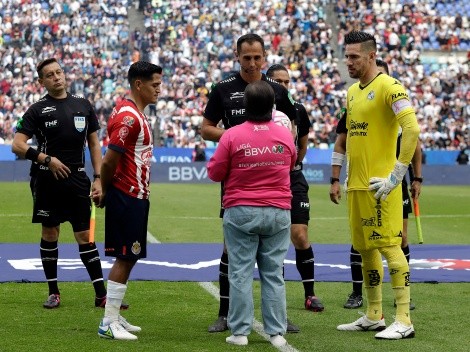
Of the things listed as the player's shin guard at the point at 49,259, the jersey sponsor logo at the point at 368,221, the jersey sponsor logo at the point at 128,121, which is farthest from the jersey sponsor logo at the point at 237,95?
the player's shin guard at the point at 49,259

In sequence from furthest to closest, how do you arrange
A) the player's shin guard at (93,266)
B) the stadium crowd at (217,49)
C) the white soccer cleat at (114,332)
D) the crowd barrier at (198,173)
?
1. the stadium crowd at (217,49)
2. the crowd barrier at (198,173)
3. the player's shin guard at (93,266)
4. the white soccer cleat at (114,332)

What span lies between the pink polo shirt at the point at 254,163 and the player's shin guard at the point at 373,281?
116cm

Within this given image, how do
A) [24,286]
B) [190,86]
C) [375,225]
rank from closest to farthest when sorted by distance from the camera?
1. [375,225]
2. [24,286]
3. [190,86]

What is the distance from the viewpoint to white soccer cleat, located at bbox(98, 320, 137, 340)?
309 inches

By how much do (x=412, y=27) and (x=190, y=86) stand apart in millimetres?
11214

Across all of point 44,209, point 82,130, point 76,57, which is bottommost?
point 44,209

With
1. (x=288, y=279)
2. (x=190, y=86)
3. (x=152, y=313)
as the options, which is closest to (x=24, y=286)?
(x=152, y=313)

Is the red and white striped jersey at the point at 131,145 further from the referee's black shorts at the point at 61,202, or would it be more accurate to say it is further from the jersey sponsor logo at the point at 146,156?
the referee's black shorts at the point at 61,202

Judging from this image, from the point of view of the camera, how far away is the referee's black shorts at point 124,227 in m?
7.99

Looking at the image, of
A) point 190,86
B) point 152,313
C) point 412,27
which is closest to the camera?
point 152,313

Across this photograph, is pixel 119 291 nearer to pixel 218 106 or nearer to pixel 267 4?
pixel 218 106

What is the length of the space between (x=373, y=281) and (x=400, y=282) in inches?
14.6

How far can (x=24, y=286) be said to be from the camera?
418 inches

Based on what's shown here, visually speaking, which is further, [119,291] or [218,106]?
[218,106]
